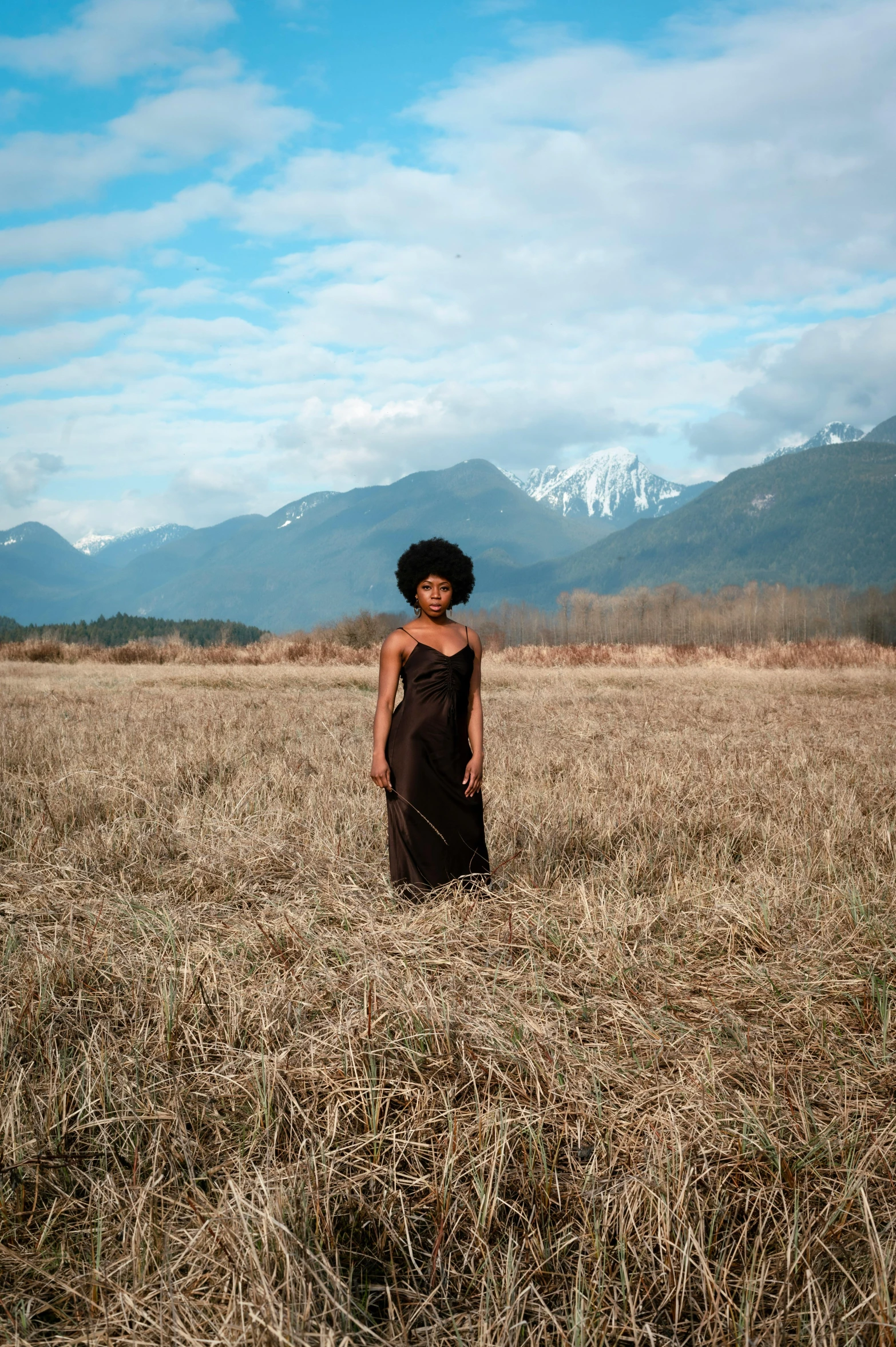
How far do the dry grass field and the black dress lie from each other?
0.23 meters

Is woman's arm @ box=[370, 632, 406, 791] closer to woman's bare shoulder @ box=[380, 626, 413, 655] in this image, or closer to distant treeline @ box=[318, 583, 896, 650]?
woman's bare shoulder @ box=[380, 626, 413, 655]

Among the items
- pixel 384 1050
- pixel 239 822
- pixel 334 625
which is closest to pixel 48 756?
pixel 239 822

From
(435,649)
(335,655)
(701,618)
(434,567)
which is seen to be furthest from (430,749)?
(701,618)

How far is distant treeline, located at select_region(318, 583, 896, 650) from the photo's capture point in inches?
4199

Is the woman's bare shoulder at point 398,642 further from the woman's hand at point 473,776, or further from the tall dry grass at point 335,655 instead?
the tall dry grass at point 335,655

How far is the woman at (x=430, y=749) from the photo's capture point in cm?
437

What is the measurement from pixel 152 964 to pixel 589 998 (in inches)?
68.9

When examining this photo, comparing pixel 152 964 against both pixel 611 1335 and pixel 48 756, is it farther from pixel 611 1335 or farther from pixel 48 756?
pixel 48 756

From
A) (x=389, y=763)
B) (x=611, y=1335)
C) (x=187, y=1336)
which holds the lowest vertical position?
(x=611, y=1335)

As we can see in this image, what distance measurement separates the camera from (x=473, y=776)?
4.46 m

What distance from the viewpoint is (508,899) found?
4027 mm

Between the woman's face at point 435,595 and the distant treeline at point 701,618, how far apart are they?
8728 cm

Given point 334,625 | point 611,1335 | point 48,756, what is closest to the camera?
point 611,1335

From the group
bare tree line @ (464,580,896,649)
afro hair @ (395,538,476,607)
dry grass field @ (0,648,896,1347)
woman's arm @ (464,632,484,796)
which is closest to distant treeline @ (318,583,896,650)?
bare tree line @ (464,580,896,649)
